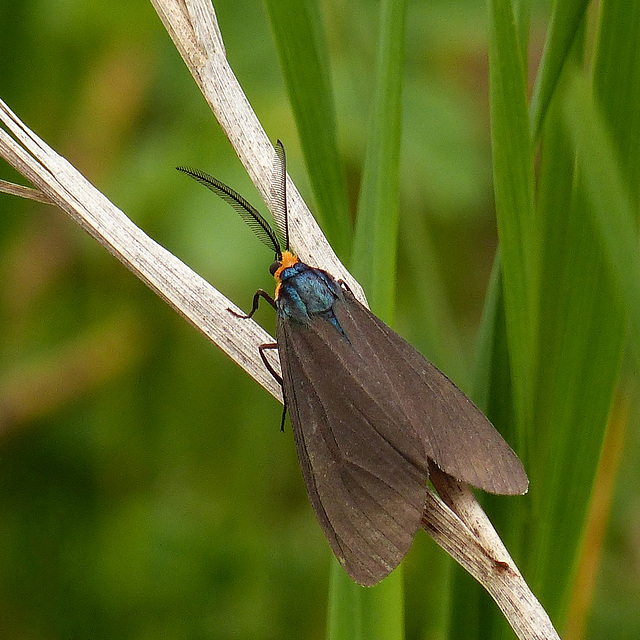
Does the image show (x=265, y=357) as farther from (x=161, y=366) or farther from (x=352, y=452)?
(x=161, y=366)

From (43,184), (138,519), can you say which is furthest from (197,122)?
(138,519)

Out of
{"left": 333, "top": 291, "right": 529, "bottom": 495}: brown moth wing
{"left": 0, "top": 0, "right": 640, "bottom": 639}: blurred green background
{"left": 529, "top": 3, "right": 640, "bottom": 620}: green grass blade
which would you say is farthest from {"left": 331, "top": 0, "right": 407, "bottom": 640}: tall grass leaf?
{"left": 0, "top": 0, "right": 640, "bottom": 639}: blurred green background

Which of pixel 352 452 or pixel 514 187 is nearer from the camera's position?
pixel 514 187

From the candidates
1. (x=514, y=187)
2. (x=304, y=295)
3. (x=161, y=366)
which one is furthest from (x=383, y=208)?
(x=161, y=366)

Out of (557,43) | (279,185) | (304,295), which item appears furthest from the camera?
(304,295)

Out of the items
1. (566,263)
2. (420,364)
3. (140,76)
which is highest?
(140,76)

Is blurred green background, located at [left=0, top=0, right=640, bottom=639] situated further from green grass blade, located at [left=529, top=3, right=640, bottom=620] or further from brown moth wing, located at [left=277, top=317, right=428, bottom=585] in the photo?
green grass blade, located at [left=529, top=3, right=640, bottom=620]

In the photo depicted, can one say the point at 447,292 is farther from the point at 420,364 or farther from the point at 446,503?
the point at 446,503
